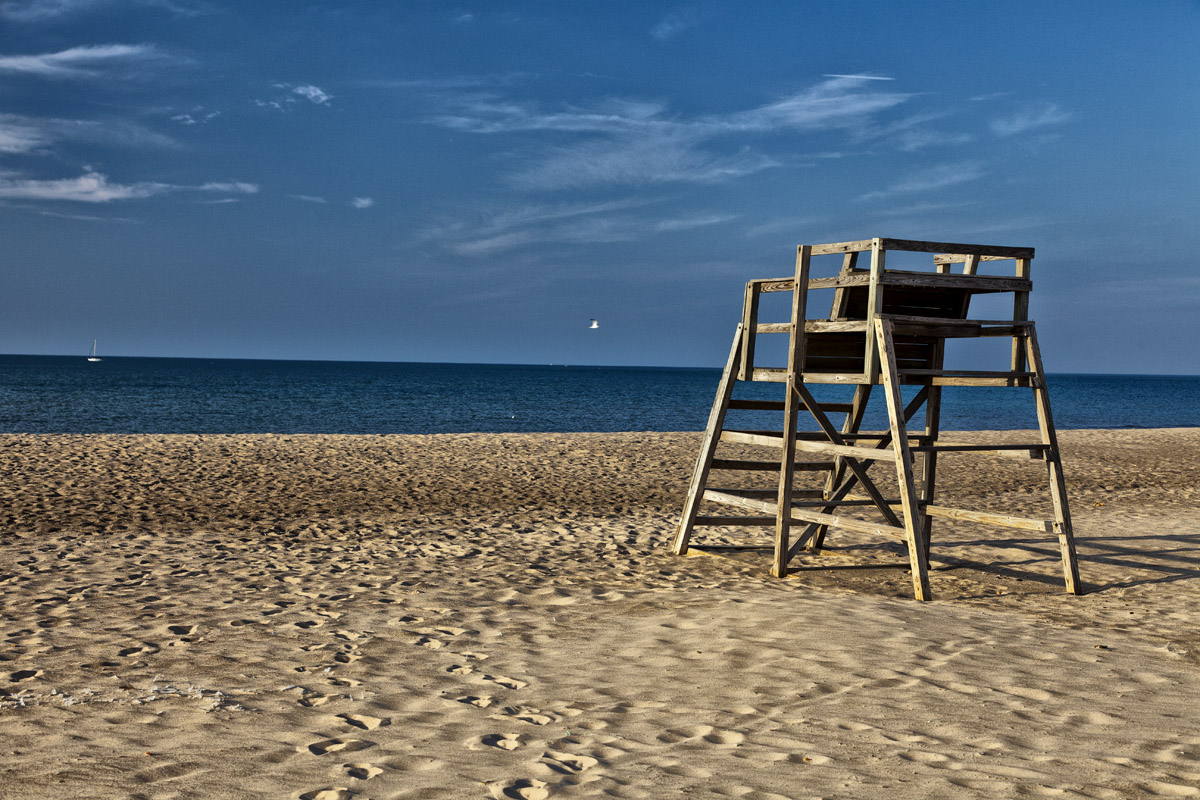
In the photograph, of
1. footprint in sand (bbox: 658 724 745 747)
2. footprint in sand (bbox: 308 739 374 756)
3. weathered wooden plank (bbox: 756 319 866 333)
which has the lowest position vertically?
footprint in sand (bbox: 308 739 374 756)

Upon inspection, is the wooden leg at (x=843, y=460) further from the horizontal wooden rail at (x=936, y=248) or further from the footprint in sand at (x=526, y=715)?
the footprint in sand at (x=526, y=715)

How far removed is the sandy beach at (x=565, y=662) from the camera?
3906mm

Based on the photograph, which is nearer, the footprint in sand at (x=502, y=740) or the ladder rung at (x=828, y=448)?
the footprint in sand at (x=502, y=740)

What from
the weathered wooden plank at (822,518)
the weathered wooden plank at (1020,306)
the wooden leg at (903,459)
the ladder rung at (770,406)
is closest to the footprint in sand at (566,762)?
the wooden leg at (903,459)

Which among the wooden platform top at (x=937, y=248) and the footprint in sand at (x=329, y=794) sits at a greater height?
the wooden platform top at (x=937, y=248)

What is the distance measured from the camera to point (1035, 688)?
515 cm

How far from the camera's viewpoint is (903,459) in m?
7.26

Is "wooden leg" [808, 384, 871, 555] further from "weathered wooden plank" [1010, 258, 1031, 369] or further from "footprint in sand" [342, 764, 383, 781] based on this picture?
"footprint in sand" [342, 764, 383, 781]

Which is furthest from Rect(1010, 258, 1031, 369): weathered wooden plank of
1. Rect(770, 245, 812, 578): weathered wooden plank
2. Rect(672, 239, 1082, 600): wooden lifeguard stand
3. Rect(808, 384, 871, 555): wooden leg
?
Rect(770, 245, 812, 578): weathered wooden plank

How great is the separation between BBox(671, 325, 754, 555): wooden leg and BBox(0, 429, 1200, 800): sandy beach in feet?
1.31

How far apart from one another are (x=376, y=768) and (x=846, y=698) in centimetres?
256

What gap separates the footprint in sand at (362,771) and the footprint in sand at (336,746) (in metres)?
0.20

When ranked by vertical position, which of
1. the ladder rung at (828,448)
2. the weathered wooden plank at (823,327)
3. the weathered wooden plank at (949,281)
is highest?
the weathered wooden plank at (949,281)

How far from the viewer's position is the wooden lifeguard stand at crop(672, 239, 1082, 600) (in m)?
7.50
